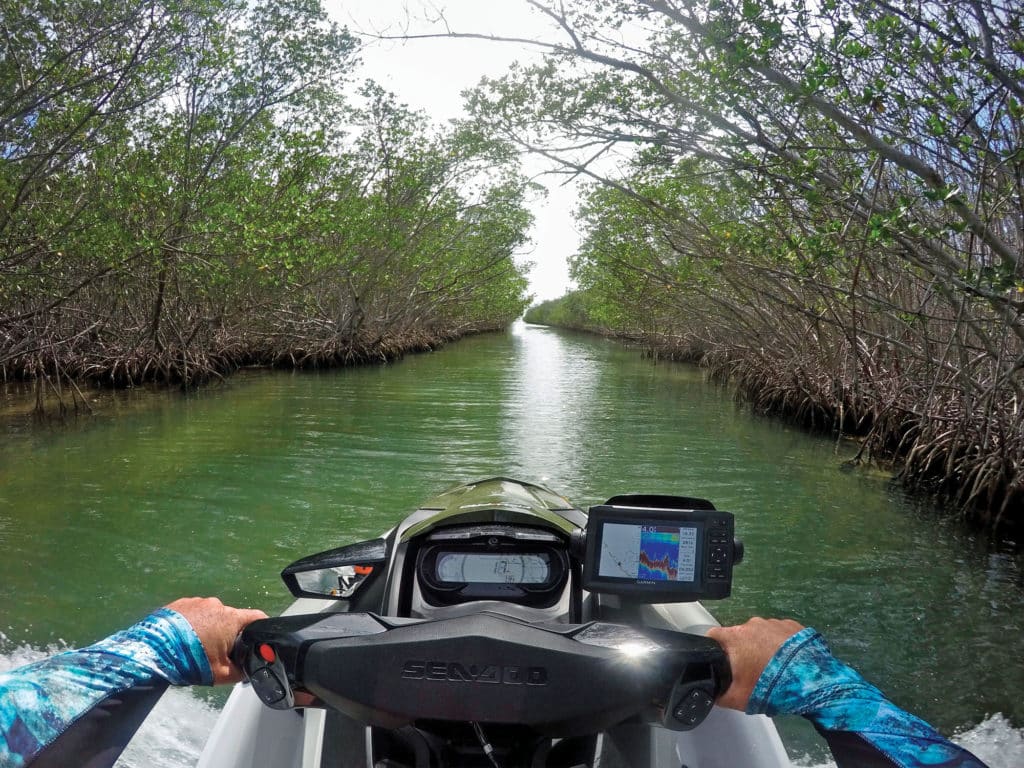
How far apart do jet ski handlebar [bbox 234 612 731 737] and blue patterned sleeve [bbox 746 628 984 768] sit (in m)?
0.07

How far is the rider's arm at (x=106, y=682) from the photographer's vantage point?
95cm

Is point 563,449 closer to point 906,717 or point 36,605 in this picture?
point 36,605

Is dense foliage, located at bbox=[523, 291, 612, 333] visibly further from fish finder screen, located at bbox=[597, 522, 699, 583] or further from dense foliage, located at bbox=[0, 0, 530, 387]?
fish finder screen, located at bbox=[597, 522, 699, 583]

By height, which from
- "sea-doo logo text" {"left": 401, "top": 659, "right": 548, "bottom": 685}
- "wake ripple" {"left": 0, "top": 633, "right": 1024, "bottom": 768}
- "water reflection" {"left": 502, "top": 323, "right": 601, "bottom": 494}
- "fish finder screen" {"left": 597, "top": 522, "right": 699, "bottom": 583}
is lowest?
"wake ripple" {"left": 0, "top": 633, "right": 1024, "bottom": 768}

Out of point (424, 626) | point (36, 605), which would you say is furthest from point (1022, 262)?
point (36, 605)

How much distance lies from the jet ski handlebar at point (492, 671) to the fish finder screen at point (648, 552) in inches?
12.5

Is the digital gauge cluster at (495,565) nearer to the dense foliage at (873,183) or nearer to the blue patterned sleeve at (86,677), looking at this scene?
the blue patterned sleeve at (86,677)

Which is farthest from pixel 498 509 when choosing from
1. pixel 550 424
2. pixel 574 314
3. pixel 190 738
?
pixel 574 314

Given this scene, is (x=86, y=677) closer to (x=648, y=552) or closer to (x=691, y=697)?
(x=691, y=697)

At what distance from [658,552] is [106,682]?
36.5 inches

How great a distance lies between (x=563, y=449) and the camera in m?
9.32

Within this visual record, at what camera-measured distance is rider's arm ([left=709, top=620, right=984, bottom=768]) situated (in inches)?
37.5

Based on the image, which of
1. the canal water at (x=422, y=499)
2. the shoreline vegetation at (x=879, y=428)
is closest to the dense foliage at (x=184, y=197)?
the canal water at (x=422, y=499)

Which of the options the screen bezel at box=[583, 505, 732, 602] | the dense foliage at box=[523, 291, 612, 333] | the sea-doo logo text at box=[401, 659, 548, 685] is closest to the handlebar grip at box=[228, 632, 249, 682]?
the sea-doo logo text at box=[401, 659, 548, 685]
